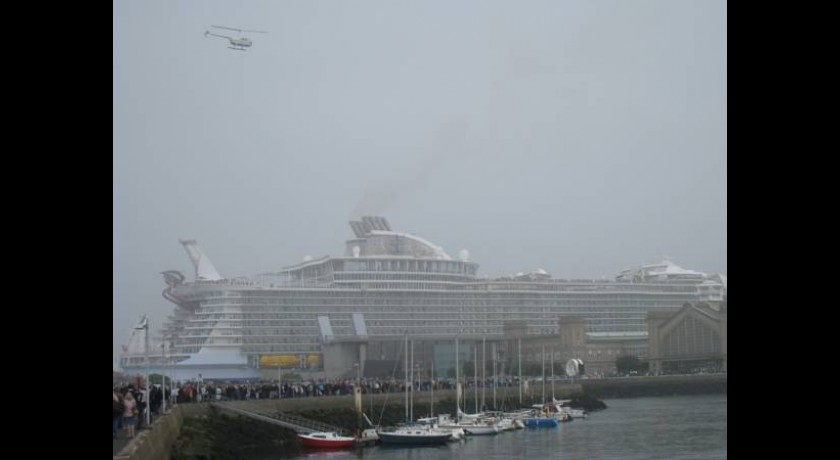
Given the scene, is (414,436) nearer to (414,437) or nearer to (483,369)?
(414,437)

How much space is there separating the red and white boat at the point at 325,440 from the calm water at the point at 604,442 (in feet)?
0.45

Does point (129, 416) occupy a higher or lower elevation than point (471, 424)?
higher

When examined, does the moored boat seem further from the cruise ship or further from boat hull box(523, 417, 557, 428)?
the cruise ship

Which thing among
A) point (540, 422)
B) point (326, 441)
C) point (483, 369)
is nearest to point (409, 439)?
point (326, 441)

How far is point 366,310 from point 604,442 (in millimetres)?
8626

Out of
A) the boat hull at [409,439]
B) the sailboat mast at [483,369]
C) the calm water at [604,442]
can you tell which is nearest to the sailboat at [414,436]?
the boat hull at [409,439]

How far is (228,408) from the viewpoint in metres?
15.4

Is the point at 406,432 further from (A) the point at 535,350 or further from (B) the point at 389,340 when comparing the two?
(A) the point at 535,350

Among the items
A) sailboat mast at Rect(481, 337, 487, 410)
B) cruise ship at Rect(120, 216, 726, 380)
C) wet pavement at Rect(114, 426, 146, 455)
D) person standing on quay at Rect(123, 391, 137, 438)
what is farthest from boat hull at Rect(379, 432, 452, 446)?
person standing on quay at Rect(123, 391, 137, 438)

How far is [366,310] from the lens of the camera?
24.8 m

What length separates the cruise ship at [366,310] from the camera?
925 inches

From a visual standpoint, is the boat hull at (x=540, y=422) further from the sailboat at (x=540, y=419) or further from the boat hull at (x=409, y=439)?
the boat hull at (x=409, y=439)
